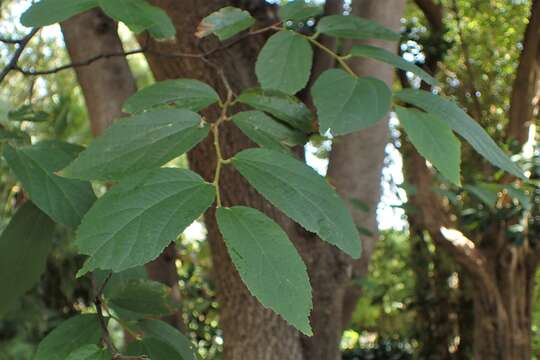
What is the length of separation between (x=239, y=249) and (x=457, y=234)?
3.63 m

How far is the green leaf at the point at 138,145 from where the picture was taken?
603 mm

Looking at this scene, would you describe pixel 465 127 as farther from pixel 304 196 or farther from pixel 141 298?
pixel 141 298

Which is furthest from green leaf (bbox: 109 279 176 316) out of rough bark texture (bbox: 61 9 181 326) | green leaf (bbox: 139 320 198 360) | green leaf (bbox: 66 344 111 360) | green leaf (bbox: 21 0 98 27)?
rough bark texture (bbox: 61 9 181 326)

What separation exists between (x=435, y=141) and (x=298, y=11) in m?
0.25

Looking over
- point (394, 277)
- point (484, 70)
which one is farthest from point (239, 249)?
point (394, 277)

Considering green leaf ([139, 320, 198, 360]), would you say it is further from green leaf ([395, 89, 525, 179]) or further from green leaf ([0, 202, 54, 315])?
green leaf ([395, 89, 525, 179])

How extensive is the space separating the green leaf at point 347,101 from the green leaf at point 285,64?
1.8 inches

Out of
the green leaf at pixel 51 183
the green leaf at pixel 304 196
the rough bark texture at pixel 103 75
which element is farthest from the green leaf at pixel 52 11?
the rough bark texture at pixel 103 75

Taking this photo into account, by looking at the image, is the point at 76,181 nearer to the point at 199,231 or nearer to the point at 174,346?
the point at 174,346

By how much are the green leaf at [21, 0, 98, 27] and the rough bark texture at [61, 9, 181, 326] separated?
0.85m

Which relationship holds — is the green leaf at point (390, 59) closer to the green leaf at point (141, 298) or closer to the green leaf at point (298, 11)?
the green leaf at point (298, 11)

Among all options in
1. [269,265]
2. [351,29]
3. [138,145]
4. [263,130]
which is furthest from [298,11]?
[269,265]

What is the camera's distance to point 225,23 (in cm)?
81

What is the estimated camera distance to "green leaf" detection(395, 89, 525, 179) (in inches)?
26.5
